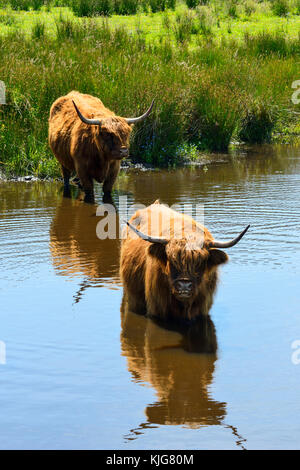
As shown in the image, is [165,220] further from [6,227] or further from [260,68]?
[260,68]

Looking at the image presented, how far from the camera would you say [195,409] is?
3.85 m

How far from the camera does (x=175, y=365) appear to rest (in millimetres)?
4422

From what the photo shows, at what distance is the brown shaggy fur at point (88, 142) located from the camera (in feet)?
28.9

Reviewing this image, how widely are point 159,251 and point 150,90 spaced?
267 inches

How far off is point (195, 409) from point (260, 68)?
35.3 feet

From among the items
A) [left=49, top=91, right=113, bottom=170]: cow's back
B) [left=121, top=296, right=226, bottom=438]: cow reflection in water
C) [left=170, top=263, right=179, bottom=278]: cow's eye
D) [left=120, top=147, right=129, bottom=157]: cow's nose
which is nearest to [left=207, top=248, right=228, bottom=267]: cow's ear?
[left=170, top=263, right=179, bottom=278]: cow's eye

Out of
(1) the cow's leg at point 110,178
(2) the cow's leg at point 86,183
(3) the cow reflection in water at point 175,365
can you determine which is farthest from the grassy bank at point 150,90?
(3) the cow reflection in water at point 175,365

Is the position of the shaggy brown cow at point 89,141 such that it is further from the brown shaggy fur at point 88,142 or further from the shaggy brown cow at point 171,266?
the shaggy brown cow at point 171,266

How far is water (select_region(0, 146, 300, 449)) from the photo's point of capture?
3623 millimetres

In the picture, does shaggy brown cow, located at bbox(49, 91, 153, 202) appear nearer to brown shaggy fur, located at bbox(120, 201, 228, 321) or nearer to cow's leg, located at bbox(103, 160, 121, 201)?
cow's leg, located at bbox(103, 160, 121, 201)

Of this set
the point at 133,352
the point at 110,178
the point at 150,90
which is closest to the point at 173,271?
the point at 133,352

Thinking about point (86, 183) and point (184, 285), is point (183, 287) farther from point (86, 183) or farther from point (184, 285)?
point (86, 183)

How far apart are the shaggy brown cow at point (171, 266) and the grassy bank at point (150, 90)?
5.34m
